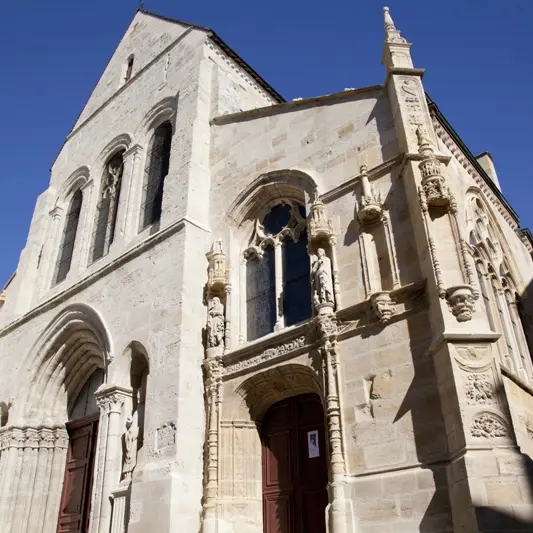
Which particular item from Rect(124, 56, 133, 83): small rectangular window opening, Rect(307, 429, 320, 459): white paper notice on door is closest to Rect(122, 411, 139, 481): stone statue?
Rect(307, 429, 320, 459): white paper notice on door

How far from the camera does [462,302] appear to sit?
6.15m

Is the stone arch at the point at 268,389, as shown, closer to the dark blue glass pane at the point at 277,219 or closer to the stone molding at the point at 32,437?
the dark blue glass pane at the point at 277,219

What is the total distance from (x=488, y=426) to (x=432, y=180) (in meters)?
2.99

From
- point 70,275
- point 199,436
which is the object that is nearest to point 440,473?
point 199,436

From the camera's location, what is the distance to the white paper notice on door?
7.73m

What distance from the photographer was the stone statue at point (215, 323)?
28.8ft

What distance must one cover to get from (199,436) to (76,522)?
3.95 meters

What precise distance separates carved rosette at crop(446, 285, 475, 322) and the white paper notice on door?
2.81 metres

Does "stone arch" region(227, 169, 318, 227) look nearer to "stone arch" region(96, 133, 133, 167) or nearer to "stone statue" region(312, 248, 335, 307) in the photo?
"stone statue" region(312, 248, 335, 307)

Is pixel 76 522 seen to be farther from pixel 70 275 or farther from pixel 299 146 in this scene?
pixel 299 146

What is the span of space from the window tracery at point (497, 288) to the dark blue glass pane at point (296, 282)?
2.45 metres

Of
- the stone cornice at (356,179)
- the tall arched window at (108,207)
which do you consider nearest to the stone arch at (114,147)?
the tall arched window at (108,207)

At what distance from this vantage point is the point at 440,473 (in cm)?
581

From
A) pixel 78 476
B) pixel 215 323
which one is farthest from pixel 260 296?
→ pixel 78 476
